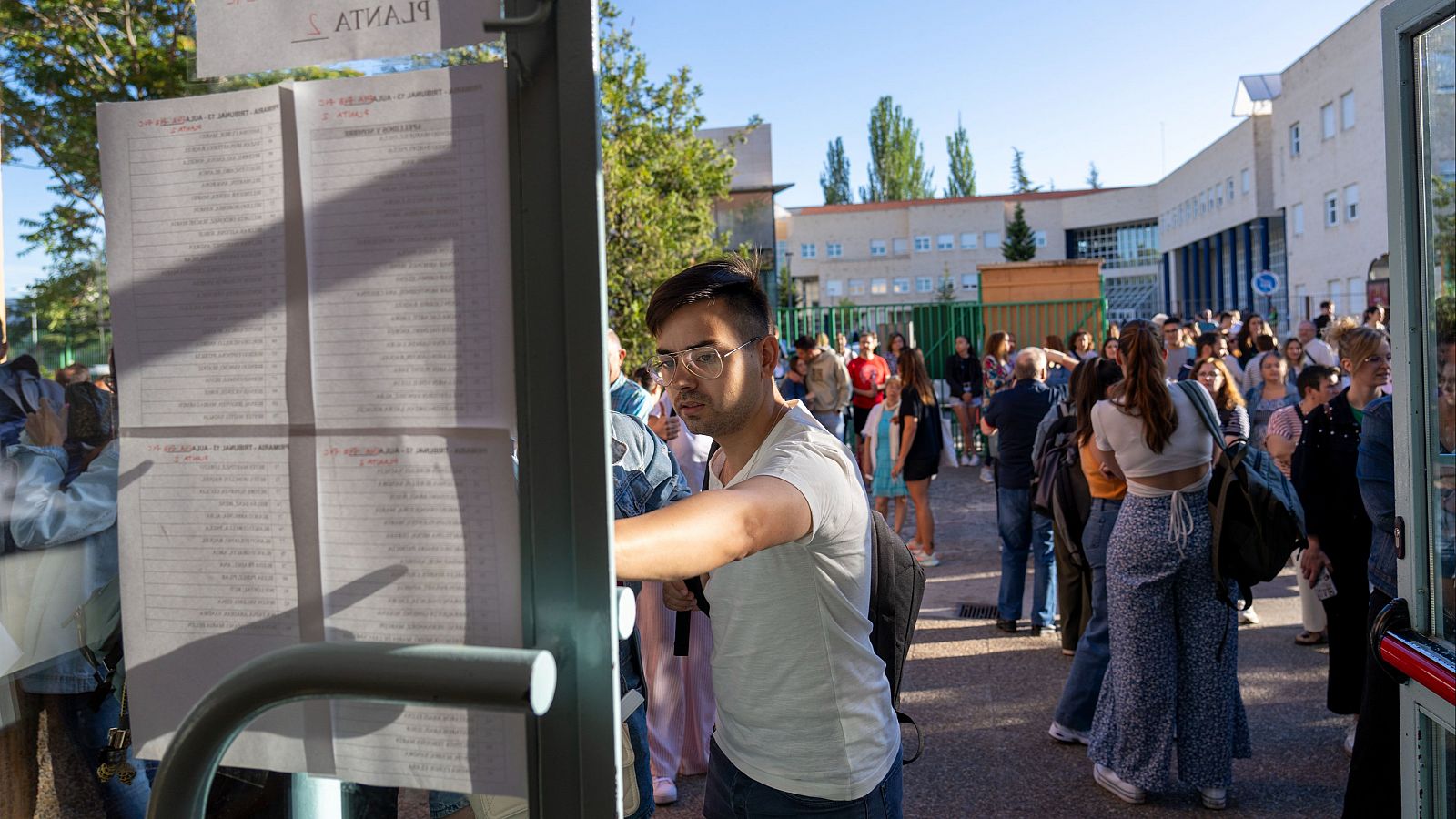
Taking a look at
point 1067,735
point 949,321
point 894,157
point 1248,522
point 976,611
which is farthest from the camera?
point 894,157

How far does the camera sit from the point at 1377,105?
108 ft

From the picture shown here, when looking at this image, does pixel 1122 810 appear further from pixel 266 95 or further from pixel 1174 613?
pixel 266 95

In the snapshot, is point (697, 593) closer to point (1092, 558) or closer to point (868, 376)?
point (1092, 558)

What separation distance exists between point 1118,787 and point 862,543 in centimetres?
332

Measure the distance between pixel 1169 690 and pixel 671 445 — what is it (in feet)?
9.49

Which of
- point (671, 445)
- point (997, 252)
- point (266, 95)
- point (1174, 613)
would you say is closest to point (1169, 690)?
point (1174, 613)

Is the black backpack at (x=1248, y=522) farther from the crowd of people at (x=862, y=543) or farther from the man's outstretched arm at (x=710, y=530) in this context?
the man's outstretched arm at (x=710, y=530)

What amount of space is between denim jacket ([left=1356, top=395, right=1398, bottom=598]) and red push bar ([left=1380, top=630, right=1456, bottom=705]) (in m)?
1.58

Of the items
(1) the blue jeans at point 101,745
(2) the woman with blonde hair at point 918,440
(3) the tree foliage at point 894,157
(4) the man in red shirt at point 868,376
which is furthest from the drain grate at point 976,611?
(3) the tree foliage at point 894,157

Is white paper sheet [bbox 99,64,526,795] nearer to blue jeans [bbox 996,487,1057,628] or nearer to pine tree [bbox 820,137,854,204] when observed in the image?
blue jeans [bbox 996,487,1057,628]

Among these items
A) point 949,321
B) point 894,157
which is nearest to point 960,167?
point 894,157

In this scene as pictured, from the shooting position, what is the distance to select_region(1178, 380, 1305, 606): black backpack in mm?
4578

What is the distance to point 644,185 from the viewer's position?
13320 millimetres

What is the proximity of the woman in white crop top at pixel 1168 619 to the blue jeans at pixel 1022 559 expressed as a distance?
8.47 feet
